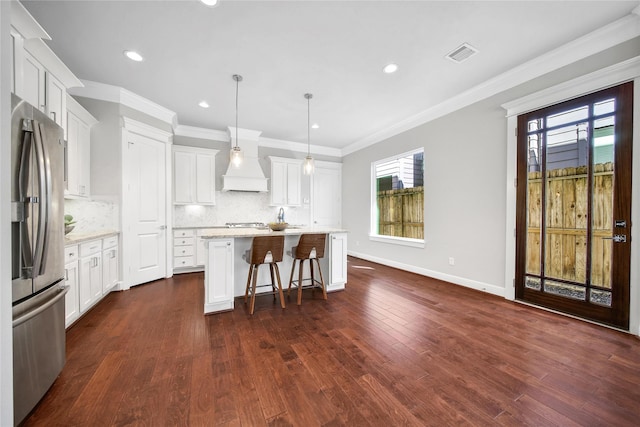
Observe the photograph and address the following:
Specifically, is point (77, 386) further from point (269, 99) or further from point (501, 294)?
point (501, 294)

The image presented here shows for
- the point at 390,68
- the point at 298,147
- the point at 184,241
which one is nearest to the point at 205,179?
the point at 184,241

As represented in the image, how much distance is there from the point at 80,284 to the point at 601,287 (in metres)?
5.50

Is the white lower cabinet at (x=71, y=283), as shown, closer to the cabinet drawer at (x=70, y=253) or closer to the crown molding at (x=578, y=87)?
the cabinet drawer at (x=70, y=253)

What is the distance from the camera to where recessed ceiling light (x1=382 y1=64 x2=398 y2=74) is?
9.94ft

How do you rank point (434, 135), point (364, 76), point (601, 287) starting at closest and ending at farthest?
1. point (601, 287)
2. point (364, 76)
3. point (434, 135)

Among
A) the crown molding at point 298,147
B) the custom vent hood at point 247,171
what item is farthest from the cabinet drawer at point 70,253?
the crown molding at point 298,147

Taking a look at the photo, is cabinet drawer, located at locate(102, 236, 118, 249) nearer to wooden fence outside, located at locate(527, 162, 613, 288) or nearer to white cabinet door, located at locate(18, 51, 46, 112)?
white cabinet door, located at locate(18, 51, 46, 112)

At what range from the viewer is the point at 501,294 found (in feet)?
11.0

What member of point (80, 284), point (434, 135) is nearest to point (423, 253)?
point (434, 135)

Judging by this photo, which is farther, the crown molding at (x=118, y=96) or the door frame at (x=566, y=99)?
the crown molding at (x=118, y=96)

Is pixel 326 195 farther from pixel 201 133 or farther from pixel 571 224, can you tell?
pixel 571 224

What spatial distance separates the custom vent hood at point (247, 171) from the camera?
5.20m

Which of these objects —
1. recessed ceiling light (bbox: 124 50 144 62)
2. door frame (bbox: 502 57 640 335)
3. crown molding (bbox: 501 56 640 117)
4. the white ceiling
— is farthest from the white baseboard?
recessed ceiling light (bbox: 124 50 144 62)

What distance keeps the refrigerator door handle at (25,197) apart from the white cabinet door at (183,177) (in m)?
3.65
